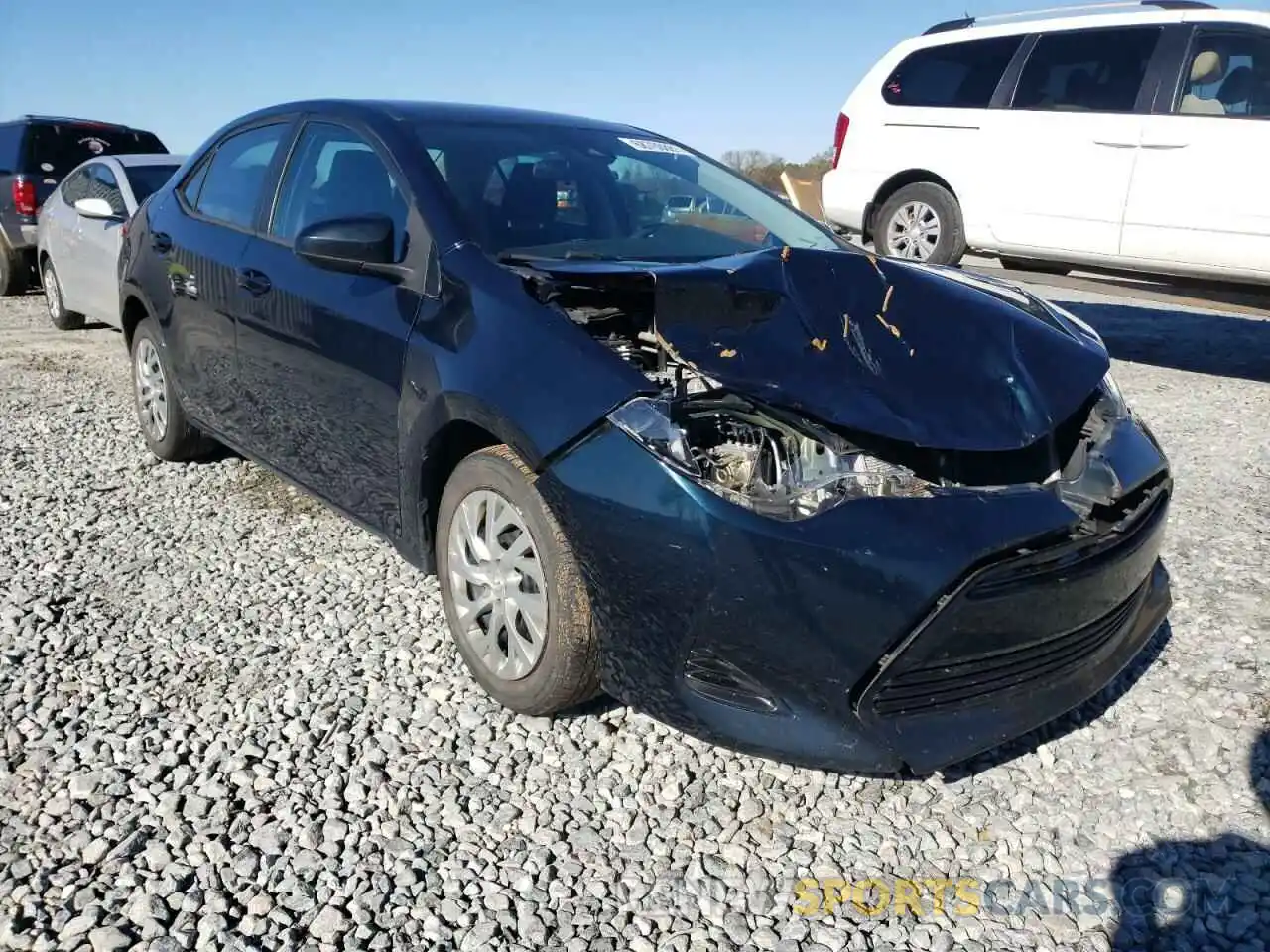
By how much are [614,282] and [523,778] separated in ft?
4.24

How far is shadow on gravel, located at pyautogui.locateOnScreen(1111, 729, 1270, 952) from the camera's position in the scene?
205 centimetres

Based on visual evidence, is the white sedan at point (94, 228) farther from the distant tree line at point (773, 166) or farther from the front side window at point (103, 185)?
the distant tree line at point (773, 166)

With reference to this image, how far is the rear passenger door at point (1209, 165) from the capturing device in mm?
6098

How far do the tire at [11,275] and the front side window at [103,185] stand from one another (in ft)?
12.0

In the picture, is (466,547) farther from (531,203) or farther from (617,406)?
(531,203)

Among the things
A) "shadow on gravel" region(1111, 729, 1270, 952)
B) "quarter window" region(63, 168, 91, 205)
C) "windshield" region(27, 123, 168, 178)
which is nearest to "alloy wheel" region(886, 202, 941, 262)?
"shadow on gravel" region(1111, 729, 1270, 952)

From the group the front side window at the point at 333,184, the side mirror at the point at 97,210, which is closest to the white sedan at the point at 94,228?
the side mirror at the point at 97,210

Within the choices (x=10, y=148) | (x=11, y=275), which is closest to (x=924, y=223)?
(x=10, y=148)

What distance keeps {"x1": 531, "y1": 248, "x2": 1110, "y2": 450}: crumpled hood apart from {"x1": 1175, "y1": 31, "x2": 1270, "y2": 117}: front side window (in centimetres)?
436

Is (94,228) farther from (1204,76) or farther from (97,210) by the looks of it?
(1204,76)

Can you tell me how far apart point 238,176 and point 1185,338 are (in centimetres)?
780

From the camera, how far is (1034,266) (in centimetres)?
740

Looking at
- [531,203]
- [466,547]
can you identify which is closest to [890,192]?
[531,203]

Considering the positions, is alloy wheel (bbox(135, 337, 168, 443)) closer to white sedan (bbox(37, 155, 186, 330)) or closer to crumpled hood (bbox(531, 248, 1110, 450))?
white sedan (bbox(37, 155, 186, 330))
